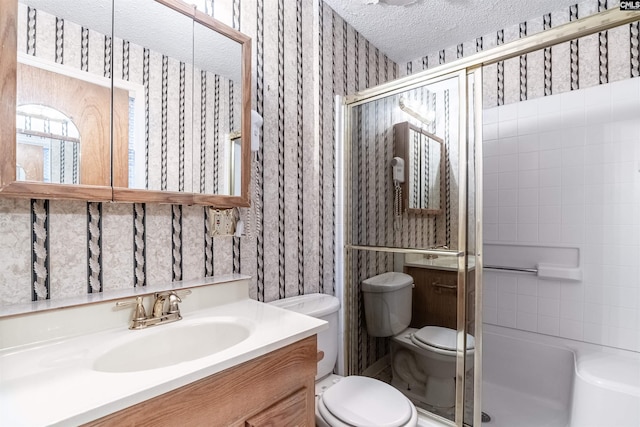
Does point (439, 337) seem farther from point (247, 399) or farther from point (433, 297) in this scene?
point (247, 399)

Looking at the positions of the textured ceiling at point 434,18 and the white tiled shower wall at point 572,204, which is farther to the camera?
the textured ceiling at point 434,18

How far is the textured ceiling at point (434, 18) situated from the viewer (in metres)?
1.90

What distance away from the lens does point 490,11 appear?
1964 millimetres

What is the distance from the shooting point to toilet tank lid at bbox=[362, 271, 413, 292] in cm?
168

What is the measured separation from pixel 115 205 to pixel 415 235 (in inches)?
50.3

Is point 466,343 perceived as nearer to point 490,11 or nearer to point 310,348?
point 310,348

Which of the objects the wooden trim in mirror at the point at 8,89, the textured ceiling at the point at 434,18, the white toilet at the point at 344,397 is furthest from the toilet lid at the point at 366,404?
the textured ceiling at the point at 434,18

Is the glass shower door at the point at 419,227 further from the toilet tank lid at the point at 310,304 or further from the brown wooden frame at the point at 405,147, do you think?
the toilet tank lid at the point at 310,304

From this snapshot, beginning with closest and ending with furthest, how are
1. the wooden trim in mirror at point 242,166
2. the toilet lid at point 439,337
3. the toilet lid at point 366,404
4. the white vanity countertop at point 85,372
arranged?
the white vanity countertop at point 85,372
the wooden trim in mirror at point 242,166
the toilet lid at point 366,404
the toilet lid at point 439,337

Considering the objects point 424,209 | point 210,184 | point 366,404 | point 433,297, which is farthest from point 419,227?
point 210,184

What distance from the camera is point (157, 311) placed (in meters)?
1.05

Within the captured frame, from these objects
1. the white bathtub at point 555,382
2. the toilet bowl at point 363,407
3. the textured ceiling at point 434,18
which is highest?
the textured ceiling at point 434,18

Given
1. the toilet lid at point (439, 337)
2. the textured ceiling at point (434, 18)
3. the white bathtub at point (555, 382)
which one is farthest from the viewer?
the textured ceiling at point (434, 18)

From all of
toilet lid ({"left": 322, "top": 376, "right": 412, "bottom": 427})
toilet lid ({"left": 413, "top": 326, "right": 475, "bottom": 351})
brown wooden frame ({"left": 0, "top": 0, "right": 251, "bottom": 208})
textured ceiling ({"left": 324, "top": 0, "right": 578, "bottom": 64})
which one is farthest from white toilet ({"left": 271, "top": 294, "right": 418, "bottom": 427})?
Result: textured ceiling ({"left": 324, "top": 0, "right": 578, "bottom": 64})
